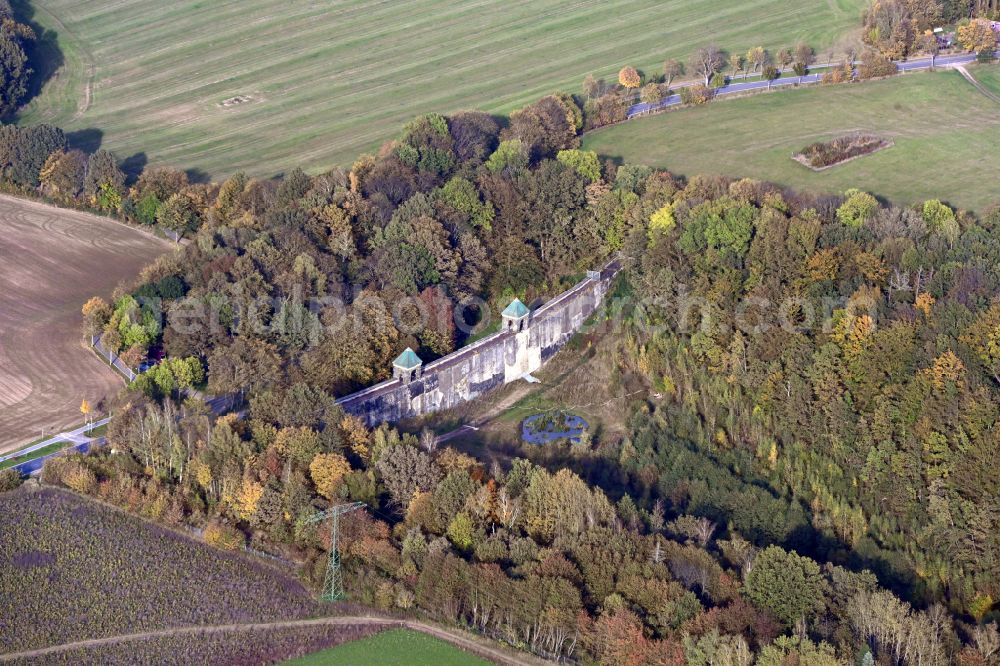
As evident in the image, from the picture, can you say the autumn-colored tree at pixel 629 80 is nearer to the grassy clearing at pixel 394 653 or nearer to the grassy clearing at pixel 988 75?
the grassy clearing at pixel 988 75

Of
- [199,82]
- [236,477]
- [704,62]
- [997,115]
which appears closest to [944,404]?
[236,477]

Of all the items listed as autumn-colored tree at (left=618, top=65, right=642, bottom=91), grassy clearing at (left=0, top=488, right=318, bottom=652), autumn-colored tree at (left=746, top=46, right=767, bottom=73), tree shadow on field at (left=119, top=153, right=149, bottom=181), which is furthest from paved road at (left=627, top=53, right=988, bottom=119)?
grassy clearing at (left=0, top=488, right=318, bottom=652)

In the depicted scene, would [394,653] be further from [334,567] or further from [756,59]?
[756,59]

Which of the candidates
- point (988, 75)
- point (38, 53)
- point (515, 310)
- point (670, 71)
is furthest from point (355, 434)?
point (38, 53)

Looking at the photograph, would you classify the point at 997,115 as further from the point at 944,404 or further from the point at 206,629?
the point at 206,629

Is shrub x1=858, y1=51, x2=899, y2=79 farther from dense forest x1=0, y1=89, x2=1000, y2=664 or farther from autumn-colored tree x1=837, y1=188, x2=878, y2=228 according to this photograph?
autumn-colored tree x1=837, y1=188, x2=878, y2=228
